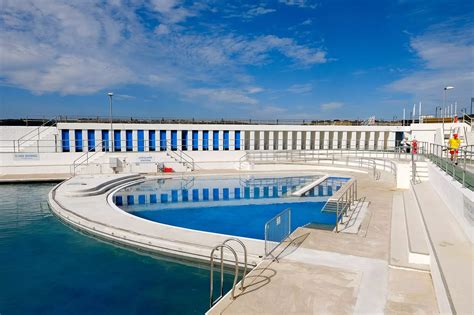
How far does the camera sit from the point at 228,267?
7.41m

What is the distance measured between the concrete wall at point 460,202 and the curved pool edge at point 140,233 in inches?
161

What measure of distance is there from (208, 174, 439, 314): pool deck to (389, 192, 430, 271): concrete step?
120mm

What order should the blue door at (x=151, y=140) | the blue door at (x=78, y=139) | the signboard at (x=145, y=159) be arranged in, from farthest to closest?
the blue door at (x=151, y=140) < the blue door at (x=78, y=139) < the signboard at (x=145, y=159)

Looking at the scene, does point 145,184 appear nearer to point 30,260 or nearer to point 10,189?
point 10,189

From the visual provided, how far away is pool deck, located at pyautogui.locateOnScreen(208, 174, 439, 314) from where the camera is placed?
15.4ft

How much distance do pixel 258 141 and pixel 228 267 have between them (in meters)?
23.0

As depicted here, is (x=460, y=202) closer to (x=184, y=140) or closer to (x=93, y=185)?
(x=93, y=185)

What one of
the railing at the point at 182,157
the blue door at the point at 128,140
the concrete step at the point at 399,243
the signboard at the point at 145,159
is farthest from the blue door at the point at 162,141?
the concrete step at the point at 399,243

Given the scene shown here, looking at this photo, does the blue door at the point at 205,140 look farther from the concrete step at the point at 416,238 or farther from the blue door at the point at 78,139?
the concrete step at the point at 416,238

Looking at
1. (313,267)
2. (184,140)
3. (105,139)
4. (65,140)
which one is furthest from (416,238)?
(65,140)

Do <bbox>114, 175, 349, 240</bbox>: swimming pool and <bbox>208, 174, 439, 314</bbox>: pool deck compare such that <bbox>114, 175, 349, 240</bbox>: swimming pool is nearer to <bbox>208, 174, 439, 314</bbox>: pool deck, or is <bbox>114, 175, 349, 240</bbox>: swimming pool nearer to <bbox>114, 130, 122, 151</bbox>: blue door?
<bbox>208, 174, 439, 314</bbox>: pool deck

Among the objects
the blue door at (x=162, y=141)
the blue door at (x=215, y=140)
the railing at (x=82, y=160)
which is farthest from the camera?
the blue door at (x=215, y=140)

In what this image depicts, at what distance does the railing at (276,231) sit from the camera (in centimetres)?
664

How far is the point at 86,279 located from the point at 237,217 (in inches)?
237
